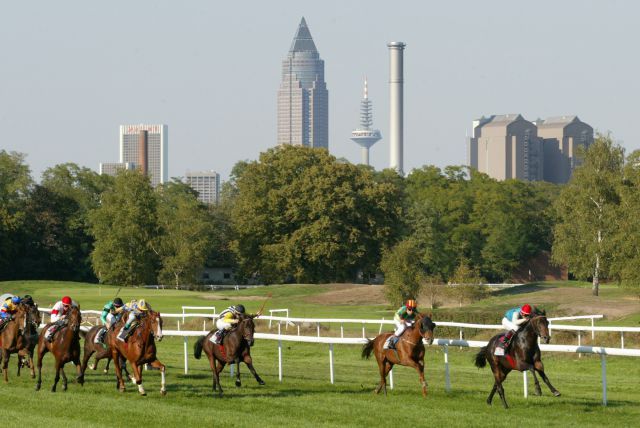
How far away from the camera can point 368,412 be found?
19172mm

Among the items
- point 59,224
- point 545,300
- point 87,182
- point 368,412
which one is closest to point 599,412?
point 368,412

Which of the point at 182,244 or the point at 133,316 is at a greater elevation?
the point at 182,244

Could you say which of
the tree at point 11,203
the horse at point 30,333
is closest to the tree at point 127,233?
the tree at point 11,203

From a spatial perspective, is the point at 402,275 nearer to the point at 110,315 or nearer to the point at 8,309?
the point at 110,315

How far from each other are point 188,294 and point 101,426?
2273 inches

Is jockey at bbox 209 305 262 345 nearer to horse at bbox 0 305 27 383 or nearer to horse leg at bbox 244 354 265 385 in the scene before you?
horse leg at bbox 244 354 265 385

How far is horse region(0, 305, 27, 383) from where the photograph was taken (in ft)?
81.8

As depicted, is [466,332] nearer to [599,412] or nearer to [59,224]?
[599,412]

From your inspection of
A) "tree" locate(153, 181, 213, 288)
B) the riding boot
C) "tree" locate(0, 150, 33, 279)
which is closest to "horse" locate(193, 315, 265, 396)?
the riding boot

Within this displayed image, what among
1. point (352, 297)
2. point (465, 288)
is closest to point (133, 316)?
point (465, 288)

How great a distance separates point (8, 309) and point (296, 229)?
62.7 metres

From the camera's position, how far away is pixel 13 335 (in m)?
25.0

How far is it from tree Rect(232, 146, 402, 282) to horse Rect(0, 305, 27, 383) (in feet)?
196

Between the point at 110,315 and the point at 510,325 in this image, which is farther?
the point at 110,315
